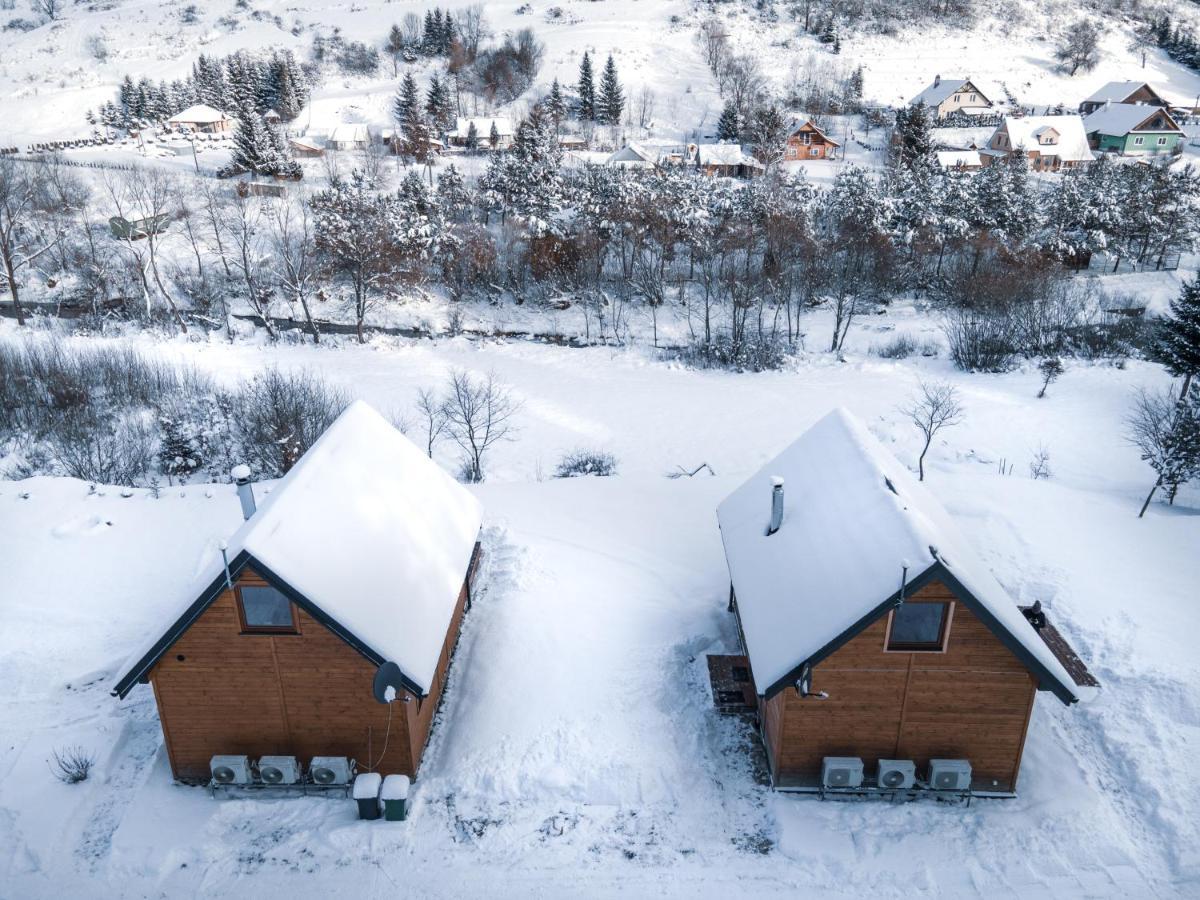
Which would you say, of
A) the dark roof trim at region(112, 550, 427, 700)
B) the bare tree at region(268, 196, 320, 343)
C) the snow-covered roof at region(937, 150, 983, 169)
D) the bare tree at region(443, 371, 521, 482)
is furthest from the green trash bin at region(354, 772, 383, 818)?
the snow-covered roof at region(937, 150, 983, 169)

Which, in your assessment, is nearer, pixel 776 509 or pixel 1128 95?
pixel 776 509

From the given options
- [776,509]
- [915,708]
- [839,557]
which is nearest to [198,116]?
[776,509]

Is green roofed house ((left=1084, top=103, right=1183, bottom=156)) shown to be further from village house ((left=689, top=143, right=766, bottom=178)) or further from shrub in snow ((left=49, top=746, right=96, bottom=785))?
shrub in snow ((left=49, top=746, right=96, bottom=785))

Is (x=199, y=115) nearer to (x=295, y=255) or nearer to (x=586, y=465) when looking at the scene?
(x=295, y=255)

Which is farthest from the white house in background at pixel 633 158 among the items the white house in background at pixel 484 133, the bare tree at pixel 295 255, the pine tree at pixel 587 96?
the bare tree at pixel 295 255

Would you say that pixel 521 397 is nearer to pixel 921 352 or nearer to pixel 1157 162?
pixel 921 352
